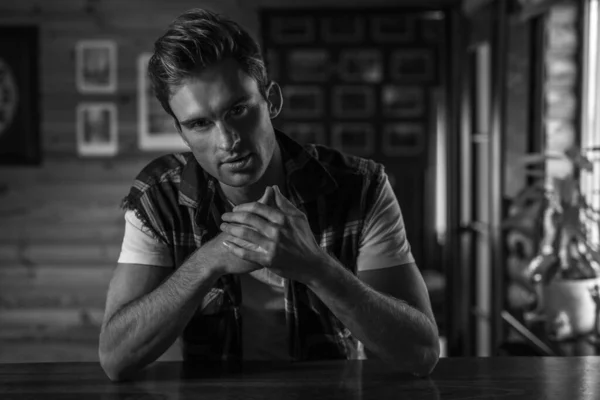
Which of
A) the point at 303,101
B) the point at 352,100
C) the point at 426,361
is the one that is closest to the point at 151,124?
the point at 303,101

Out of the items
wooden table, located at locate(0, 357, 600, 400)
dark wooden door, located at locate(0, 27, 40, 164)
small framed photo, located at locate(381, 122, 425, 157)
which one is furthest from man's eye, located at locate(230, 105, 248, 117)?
dark wooden door, located at locate(0, 27, 40, 164)

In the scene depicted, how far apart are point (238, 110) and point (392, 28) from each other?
11.9ft

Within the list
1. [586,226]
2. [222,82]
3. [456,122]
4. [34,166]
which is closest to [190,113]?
[222,82]

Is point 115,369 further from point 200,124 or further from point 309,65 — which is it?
point 309,65

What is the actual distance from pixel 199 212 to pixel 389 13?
11.5 feet

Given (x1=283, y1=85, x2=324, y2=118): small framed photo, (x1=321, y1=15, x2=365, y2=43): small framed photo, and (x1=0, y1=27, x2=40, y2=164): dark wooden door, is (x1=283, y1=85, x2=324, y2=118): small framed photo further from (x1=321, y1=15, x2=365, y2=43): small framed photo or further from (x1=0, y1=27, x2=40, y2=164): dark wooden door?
(x1=0, y1=27, x2=40, y2=164): dark wooden door

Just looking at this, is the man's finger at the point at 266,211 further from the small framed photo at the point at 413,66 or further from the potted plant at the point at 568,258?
the small framed photo at the point at 413,66

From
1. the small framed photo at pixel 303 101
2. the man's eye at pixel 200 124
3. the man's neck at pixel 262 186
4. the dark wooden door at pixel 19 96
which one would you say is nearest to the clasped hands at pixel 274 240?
the man's eye at pixel 200 124

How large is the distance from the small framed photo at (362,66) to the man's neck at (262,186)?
326 centimetres

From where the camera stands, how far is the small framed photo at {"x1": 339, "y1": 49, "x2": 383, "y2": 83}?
4887 millimetres

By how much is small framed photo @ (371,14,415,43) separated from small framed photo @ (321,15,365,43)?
0.08 m

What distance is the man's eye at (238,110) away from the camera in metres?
1.47

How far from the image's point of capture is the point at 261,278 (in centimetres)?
163

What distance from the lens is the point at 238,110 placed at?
1475 mm
